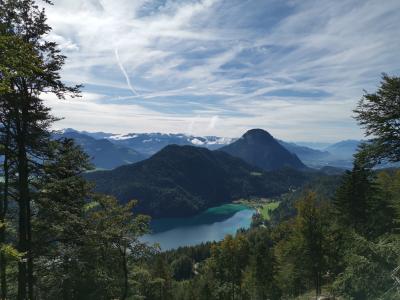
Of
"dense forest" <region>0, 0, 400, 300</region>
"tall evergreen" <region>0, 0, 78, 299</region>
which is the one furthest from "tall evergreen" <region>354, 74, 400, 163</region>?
"tall evergreen" <region>0, 0, 78, 299</region>

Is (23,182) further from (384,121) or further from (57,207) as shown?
(384,121)

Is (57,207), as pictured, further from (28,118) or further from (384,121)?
(384,121)

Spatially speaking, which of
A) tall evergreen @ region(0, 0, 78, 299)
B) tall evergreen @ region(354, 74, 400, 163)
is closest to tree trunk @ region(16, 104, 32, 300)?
tall evergreen @ region(0, 0, 78, 299)

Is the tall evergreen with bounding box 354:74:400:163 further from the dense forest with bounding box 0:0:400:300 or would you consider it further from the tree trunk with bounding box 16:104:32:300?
the tree trunk with bounding box 16:104:32:300

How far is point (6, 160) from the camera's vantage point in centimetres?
1619

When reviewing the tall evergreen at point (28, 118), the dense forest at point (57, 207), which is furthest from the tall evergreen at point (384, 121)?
the tall evergreen at point (28, 118)

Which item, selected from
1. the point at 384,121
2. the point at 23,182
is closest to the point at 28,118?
the point at 23,182

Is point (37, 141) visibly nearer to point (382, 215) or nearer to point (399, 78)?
point (399, 78)

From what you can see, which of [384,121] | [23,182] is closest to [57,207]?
[23,182]

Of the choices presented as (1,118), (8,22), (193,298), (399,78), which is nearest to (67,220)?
(1,118)

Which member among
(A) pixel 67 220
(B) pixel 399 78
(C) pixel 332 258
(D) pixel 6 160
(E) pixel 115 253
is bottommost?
(C) pixel 332 258

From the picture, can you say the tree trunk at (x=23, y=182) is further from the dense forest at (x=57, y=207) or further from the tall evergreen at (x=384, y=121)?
the tall evergreen at (x=384, y=121)

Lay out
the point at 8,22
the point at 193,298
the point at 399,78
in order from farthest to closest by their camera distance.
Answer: the point at 193,298 < the point at 399,78 < the point at 8,22

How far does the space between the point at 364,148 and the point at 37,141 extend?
16.7m
